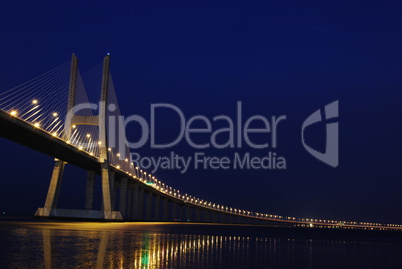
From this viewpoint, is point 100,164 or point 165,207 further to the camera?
point 165,207

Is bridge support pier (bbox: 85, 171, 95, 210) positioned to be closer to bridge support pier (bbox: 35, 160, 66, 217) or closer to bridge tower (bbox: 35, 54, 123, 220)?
bridge tower (bbox: 35, 54, 123, 220)

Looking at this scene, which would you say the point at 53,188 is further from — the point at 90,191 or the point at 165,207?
the point at 165,207

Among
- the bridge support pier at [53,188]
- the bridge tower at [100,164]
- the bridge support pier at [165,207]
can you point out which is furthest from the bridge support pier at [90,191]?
the bridge support pier at [165,207]

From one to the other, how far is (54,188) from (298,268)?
143ft

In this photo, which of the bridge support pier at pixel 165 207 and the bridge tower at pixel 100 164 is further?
the bridge support pier at pixel 165 207

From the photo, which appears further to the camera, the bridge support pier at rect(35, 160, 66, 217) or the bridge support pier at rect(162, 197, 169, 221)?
the bridge support pier at rect(162, 197, 169, 221)

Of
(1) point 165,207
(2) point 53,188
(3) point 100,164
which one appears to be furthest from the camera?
(1) point 165,207

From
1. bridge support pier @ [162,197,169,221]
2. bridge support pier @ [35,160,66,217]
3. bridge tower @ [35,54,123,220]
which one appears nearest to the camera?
bridge tower @ [35,54,123,220]

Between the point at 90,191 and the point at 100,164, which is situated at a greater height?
the point at 100,164

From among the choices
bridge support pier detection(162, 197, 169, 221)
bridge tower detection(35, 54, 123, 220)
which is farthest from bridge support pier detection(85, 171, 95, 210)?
bridge support pier detection(162, 197, 169, 221)

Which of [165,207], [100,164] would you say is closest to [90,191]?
[100,164]

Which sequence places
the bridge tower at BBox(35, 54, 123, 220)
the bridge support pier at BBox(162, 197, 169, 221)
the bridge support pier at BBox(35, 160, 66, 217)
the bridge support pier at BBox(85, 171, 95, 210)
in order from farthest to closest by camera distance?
1. the bridge support pier at BBox(162, 197, 169, 221)
2. the bridge support pier at BBox(85, 171, 95, 210)
3. the bridge support pier at BBox(35, 160, 66, 217)
4. the bridge tower at BBox(35, 54, 123, 220)

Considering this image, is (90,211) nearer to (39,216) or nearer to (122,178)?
(39,216)

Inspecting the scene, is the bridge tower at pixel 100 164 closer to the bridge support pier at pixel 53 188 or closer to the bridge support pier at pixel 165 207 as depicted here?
the bridge support pier at pixel 53 188
